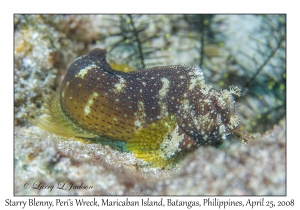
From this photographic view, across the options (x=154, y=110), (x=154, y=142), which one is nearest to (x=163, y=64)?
(x=154, y=110)

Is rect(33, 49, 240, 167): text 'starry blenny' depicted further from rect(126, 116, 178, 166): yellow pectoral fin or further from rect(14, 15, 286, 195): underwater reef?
rect(14, 15, 286, 195): underwater reef

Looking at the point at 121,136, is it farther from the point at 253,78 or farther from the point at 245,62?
the point at 245,62

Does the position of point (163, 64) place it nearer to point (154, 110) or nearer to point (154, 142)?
point (154, 110)

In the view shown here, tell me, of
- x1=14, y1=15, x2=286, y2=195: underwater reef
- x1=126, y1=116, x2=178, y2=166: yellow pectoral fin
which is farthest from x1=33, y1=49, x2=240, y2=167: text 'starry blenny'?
x1=14, y1=15, x2=286, y2=195: underwater reef

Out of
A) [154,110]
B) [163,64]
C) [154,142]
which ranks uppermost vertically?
[163,64]

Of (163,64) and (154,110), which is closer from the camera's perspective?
(154,110)

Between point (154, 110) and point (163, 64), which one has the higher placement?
point (163, 64)

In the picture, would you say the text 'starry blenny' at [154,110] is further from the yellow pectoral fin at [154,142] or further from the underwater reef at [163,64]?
the underwater reef at [163,64]
